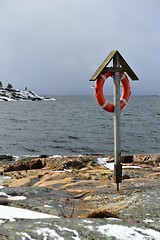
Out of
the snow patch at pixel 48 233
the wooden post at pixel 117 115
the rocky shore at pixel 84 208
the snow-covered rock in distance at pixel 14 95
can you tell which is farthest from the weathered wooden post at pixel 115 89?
the snow-covered rock in distance at pixel 14 95

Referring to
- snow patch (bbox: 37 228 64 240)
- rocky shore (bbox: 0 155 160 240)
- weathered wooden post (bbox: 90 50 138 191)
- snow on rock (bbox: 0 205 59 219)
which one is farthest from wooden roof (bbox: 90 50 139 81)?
snow patch (bbox: 37 228 64 240)

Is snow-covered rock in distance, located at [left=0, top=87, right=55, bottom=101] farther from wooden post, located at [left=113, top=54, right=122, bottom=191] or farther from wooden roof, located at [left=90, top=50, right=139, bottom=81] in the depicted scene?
wooden post, located at [left=113, top=54, right=122, bottom=191]

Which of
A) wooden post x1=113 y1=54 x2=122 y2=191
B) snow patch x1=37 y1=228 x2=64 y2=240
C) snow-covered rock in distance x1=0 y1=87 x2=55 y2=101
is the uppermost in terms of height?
snow-covered rock in distance x1=0 y1=87 x2=55 y2=101

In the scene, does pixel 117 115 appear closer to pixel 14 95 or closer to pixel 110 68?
pixel 110 68

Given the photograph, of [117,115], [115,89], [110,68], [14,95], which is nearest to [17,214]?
[117,115]

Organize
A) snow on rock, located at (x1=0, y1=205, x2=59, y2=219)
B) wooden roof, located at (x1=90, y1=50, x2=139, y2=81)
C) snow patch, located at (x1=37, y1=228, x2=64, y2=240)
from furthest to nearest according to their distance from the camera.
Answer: wooden roof, located at (x1=90, y1=50, x2=139, y2=81), snow on rock, located at (x1=0, y1=205, x2=59, y2=219), snow patch, located at (x1=37, y1=228, x2=64, y2=240)

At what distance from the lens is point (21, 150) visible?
73.4 feet

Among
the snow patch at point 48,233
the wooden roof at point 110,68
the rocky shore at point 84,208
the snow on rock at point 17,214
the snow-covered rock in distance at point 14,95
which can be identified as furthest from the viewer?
the snow-covered rock in distance at point 14,95

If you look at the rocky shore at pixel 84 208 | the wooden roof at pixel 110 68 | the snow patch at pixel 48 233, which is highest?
the wooden roof at pixel 110 68

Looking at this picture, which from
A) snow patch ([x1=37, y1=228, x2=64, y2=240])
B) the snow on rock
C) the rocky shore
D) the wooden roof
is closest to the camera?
snow patch ([x1=37, y1=228, x2=64, y2=240])

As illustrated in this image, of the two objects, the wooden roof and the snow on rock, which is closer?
the snow on rock

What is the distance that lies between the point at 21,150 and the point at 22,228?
1916cm

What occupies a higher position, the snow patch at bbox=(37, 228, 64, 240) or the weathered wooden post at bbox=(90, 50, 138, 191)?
the weathered wooden post at bbox=(90, 50, 138, 191)

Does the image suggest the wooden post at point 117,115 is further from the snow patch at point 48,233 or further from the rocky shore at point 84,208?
the snow patch at point 48,233
